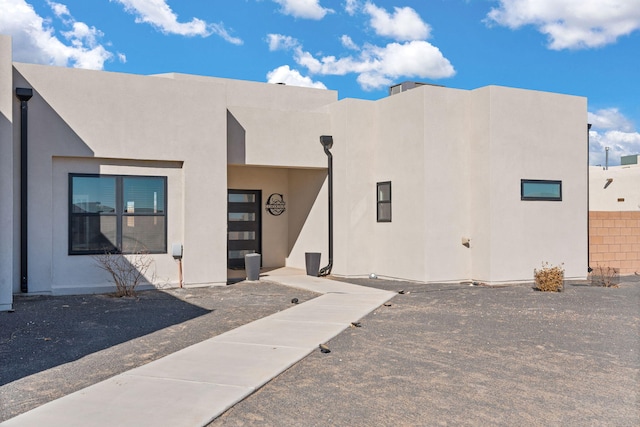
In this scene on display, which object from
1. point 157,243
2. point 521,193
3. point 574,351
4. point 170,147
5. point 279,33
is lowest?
point 574,351

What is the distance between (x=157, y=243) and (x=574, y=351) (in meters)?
Answer: 8.82

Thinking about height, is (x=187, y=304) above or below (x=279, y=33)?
below

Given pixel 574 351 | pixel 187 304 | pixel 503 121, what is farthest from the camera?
pixel 503 121

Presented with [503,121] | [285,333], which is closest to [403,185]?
A: [503,121]

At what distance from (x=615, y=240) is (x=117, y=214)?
13398mm

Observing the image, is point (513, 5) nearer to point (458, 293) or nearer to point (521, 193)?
point (521, 193)

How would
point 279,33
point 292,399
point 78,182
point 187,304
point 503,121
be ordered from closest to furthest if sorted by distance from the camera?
point 292,399 < point 187,304 < point 78,182 < point 503,121 < point 279,33

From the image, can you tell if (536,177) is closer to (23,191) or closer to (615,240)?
(615,240)

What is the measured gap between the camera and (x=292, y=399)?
495 centimetres

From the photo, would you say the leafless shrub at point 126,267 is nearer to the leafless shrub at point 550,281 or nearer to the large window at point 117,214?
the large window at point 117,214

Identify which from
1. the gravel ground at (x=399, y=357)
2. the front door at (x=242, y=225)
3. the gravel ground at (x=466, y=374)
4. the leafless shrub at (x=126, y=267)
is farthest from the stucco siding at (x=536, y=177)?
the leafless shrub at (x=126, y=267)

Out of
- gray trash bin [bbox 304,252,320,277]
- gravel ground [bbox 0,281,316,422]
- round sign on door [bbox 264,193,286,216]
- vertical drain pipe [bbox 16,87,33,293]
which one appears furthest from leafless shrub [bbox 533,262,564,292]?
vertical drain pipe [bbox 16,87,33,293]

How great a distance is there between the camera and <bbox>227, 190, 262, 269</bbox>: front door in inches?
655

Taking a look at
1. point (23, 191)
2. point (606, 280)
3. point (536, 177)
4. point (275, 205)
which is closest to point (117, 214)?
point (23, 191)
